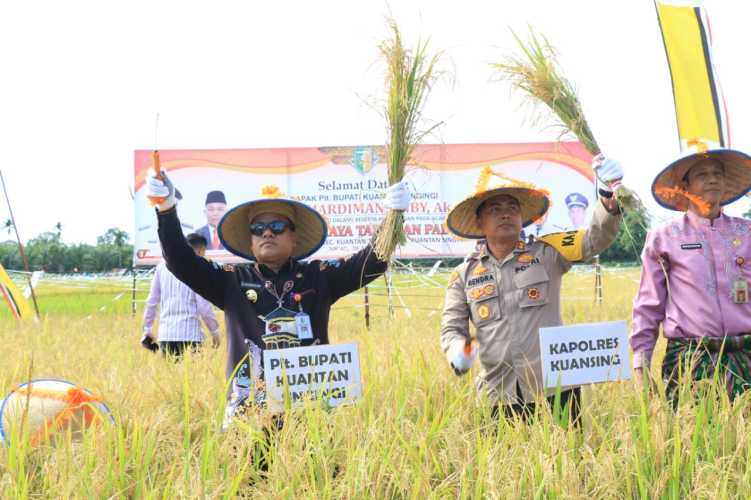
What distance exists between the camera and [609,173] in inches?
101

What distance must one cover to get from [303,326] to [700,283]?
1645 millimetres

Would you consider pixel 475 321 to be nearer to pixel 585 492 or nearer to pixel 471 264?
pixel 471 264

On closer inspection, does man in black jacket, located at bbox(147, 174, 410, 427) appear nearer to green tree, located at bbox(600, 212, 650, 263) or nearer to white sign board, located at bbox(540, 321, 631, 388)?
white sign board, located at bbox(540, 321, 631, 388)

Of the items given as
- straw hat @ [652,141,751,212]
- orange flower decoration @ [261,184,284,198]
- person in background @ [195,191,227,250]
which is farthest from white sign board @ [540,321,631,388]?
person in background @ [195,191,227,250]

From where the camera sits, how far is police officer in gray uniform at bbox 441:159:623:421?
2568 millimetres

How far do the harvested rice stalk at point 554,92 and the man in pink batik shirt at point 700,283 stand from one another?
0.74 feet

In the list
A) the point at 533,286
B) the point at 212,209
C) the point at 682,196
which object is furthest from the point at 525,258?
the point at 212,209

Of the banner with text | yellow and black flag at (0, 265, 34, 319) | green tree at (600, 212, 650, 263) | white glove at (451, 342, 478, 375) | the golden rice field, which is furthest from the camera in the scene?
the banner with text

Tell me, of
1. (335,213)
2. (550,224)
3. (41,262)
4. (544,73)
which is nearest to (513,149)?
(550,224)

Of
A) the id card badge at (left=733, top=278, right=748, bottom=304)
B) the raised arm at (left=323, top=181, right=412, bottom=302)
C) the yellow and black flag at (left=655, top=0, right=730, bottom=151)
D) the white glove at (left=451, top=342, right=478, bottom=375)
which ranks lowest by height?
the white glove at (left=451, top=342, right=478, bottom=375)

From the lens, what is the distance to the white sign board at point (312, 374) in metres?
2.21

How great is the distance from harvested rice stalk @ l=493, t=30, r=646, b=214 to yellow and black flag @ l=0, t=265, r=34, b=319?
7.43 metres

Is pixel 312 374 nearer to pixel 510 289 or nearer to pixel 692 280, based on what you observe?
pixel 510 289

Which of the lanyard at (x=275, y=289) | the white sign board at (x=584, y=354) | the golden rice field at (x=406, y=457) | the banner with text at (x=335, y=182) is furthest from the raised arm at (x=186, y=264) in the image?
the banner with text at (x=335, y=182)
